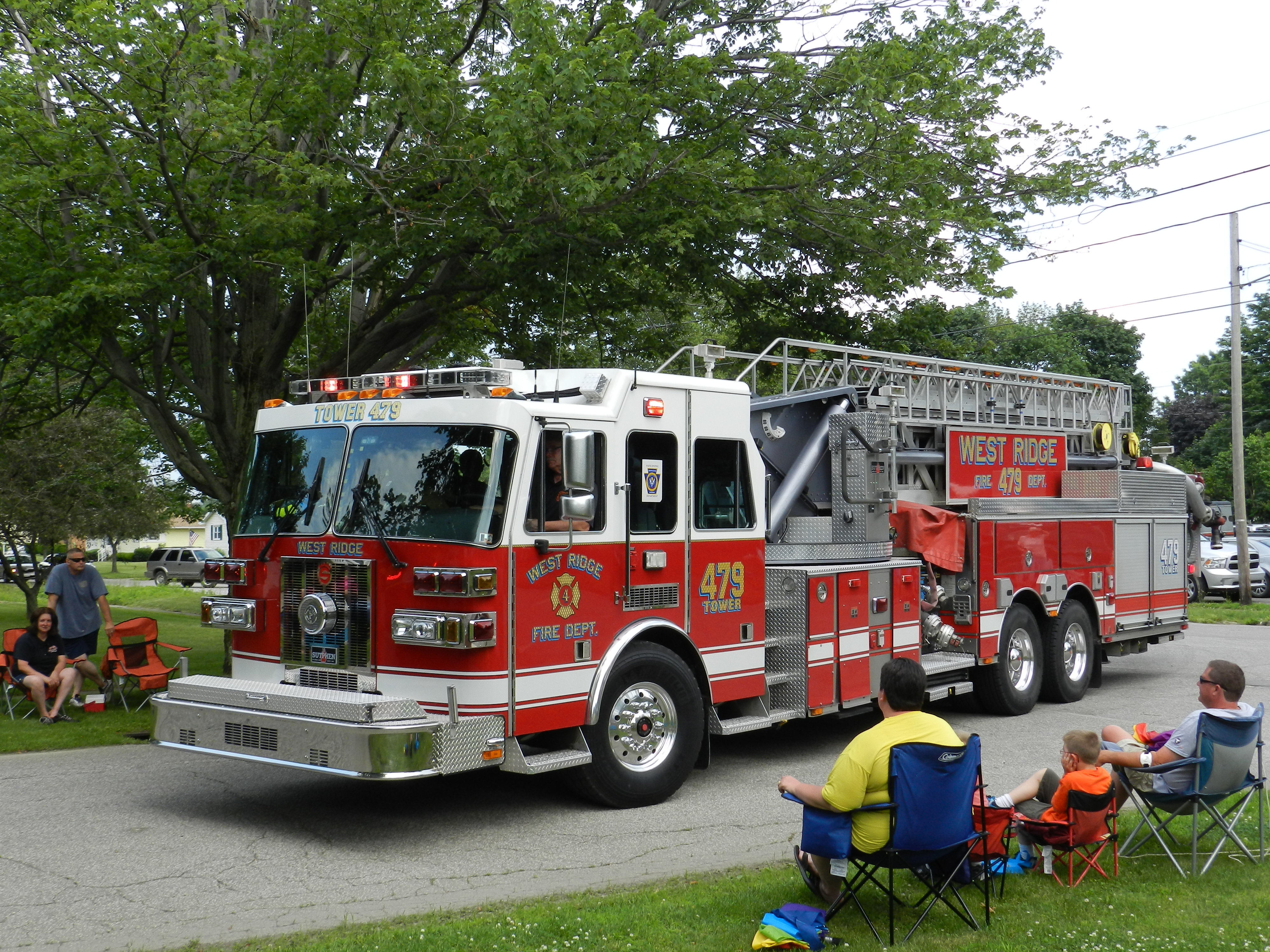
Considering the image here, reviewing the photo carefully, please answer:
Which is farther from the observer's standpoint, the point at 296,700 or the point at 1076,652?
the point at 1076,652

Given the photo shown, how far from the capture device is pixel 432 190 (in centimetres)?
1199

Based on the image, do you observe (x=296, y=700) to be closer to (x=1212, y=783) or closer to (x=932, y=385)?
(x=1212, y=783)

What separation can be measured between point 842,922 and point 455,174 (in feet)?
27.0

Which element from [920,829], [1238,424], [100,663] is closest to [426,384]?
[920,829]

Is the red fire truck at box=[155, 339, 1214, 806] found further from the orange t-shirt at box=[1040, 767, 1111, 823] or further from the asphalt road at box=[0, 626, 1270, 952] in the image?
the orange t-shirt at box=[1040, 767, 1111, 823]

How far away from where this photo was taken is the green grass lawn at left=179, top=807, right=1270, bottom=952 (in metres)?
4.91

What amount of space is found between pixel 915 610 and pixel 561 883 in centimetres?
502

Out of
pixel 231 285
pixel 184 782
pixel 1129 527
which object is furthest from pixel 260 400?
pixel 1129 527

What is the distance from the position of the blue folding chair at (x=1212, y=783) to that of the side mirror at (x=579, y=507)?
3.33m

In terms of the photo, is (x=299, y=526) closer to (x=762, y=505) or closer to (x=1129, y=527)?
(x=762, y=505)

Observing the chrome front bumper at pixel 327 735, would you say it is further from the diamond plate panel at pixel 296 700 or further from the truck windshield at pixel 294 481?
the truck windshield at pixel 294 481

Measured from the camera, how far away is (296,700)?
6.77m

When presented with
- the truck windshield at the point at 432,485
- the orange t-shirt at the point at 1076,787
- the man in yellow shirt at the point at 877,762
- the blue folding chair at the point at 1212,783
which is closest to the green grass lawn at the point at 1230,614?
the blue folding chair at the point at 1212,783

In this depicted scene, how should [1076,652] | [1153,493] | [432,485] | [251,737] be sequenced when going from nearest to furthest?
[251,737] < [432,485] < [1076,652] < [1153,493]
